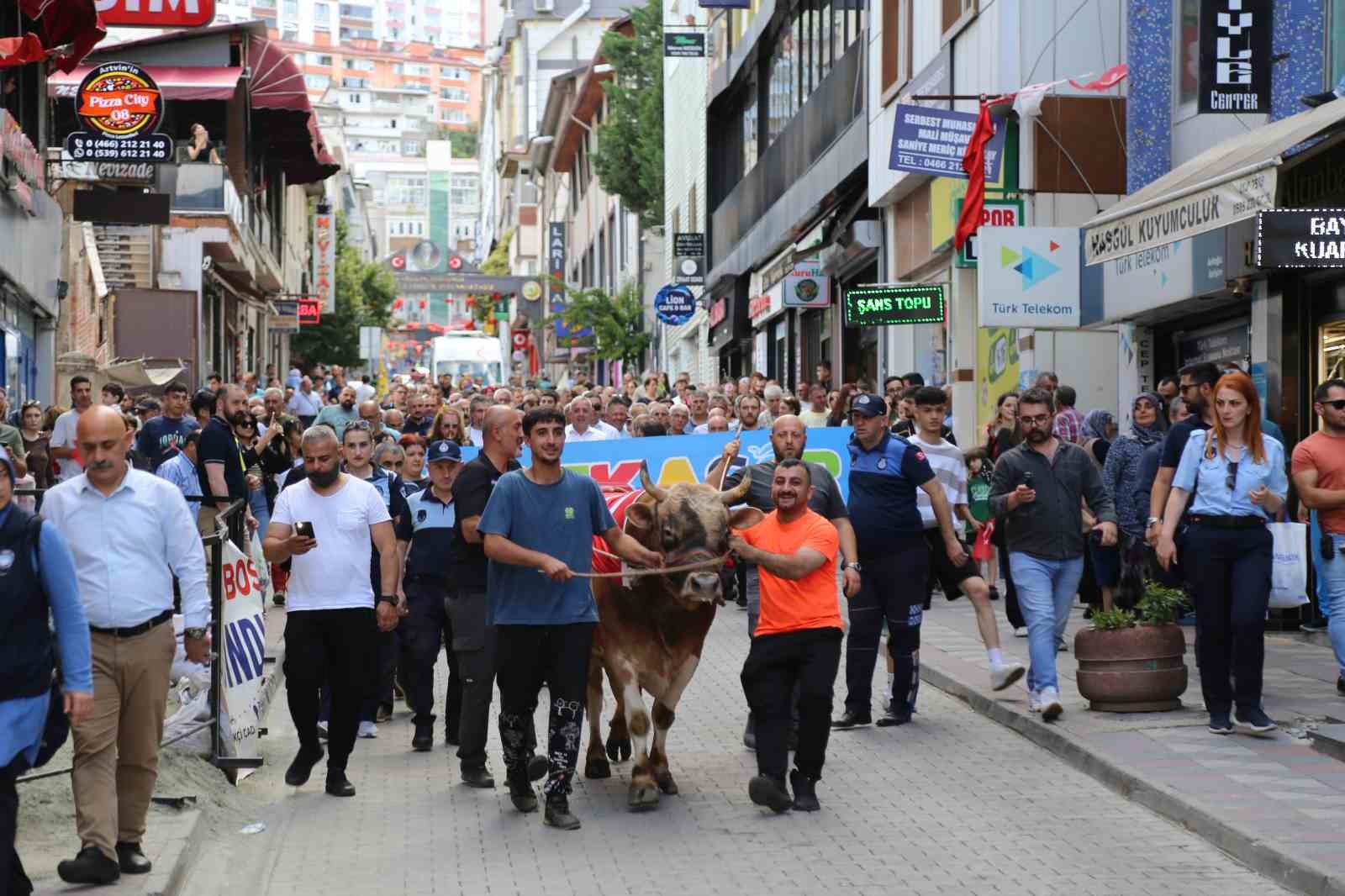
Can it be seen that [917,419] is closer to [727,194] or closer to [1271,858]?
[1271,858]

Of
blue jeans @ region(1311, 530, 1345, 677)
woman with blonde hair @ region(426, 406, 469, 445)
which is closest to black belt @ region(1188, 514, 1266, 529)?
blue jeans @ region(1311, 530, 1345, 677)

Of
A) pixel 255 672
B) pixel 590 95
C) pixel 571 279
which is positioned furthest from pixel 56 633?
pixel 571 279

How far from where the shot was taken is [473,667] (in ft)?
33.7

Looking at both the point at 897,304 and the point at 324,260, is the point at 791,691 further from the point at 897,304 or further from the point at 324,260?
the point at 324,260

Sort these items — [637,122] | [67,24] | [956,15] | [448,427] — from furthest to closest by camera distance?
[637,122] < [956,15] < [67,24] < [448,427]

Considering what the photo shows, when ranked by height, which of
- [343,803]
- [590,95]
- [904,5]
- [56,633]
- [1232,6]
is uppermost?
[590,95]

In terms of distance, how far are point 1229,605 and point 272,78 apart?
38.2 metres

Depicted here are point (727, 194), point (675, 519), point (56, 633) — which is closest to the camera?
point (56, 633)

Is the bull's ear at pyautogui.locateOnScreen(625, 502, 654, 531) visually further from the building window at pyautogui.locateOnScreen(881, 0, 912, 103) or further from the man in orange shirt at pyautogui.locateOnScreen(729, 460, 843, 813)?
the building window at pyautogui.locateOnScreen(881, 0, 912, 103)

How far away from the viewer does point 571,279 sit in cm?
8775

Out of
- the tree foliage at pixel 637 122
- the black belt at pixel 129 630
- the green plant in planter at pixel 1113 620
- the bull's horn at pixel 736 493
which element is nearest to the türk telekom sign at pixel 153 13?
the bull's horn at pixel 736 493

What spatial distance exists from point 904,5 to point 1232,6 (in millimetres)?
11072

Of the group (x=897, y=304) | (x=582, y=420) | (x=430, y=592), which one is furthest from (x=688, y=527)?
(x=897, y=304)

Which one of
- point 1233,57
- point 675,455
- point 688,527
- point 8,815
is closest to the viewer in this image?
point 8,815
